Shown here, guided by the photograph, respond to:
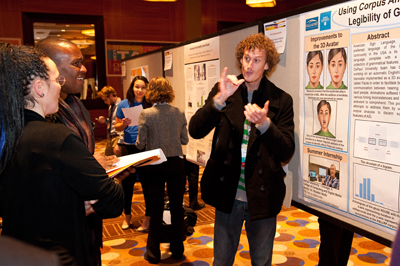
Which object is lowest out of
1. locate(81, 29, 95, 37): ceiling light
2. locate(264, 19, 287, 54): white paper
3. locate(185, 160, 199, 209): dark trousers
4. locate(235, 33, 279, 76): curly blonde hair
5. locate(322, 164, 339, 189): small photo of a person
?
locate(185, 160, 199, 209): dark trousers

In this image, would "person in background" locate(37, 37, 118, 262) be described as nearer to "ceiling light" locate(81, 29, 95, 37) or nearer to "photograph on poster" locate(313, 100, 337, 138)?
"photograph on poster" locate(313, 100, 337, 138)

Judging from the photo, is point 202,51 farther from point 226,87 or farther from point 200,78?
point 226,87

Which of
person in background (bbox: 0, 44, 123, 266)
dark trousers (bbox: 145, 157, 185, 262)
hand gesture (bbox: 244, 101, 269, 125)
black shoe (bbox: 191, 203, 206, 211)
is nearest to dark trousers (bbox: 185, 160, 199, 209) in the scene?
black shoe (bbox: 191, 203, 206, 211)

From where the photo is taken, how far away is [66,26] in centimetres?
1080

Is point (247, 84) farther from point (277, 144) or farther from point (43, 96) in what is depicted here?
point (43, 96)

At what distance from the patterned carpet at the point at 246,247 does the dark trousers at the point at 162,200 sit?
132mm

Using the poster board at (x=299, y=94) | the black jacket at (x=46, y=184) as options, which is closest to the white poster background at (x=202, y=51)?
the poster board at (x=299, y=94)

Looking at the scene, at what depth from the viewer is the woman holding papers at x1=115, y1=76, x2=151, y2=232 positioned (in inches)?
151

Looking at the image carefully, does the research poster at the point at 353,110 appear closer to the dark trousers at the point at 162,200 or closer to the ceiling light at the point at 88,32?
the dark trousers at the point at 162,200

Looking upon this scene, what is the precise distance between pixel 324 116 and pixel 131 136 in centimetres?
250

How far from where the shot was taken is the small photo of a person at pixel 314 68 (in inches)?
69.2

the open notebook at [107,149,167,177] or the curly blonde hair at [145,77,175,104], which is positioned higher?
the curly blonde hair at [145,77,175,104]

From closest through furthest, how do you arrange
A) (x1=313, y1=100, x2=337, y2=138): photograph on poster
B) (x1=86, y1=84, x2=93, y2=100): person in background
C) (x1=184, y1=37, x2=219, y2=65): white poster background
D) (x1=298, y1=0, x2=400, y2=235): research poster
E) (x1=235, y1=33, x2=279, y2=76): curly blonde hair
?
1. (x1=298, y1=0, x2=400, y2=235): research poster
2. (x1=313, y1=100, x2=337, y2=138): photograph on poster
3. (x1=235, y1=33, x2=279, y2=76): curly blonde hair
4. (x1=184, y1=37, x2=219, y2=65): white poster background
5. (x1=86, y1=84, x2=93, y2=100): person in background

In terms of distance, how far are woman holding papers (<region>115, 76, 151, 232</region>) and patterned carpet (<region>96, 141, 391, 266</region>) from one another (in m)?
0.21
